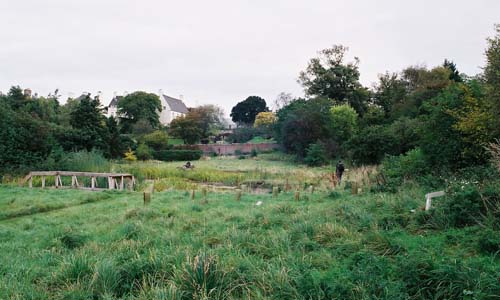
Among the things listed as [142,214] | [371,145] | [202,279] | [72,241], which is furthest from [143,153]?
[202,279]

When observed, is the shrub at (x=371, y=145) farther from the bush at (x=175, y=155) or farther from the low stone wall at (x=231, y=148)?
the low stone wall at (x=231, y=148)

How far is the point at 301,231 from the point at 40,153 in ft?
61.3

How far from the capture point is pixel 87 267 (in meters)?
4.13

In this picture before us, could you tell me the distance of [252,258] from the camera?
4.53 meters

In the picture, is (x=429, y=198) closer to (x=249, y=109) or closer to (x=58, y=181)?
(x=58, y=181)

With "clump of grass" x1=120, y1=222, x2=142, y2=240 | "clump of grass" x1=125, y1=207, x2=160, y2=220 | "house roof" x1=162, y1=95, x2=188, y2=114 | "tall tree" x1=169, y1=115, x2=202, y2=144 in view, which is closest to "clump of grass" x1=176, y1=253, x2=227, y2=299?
"clump of grass" x1=120, y1=222, x2=142, y2=240

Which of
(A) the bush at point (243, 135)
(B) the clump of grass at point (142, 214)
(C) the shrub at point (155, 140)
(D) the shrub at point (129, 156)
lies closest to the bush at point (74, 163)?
(D) the shrub at point (129, 156)

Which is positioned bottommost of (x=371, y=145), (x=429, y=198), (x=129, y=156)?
(x=129, y=156)

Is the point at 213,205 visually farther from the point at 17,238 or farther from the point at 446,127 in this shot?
the point at 446,127

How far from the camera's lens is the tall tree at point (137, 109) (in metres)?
51.2

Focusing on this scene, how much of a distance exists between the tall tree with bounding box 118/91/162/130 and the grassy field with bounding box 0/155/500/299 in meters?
44.5

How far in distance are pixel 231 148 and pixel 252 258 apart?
41211 mm

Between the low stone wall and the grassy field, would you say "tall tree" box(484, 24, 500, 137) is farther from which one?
the low stone wall

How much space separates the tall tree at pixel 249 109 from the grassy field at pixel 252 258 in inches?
2576
